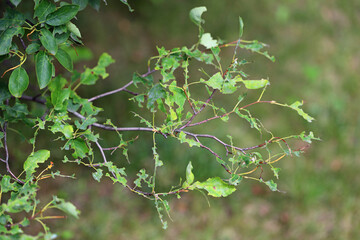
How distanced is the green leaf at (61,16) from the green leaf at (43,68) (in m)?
0.11

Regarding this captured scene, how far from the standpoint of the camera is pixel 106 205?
319cm

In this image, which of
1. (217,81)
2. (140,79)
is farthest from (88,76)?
(217,81)

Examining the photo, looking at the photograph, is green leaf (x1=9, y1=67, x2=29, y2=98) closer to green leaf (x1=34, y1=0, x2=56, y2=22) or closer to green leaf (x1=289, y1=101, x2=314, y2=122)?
green leaf (x1=34, y1=0, x2=56, y2=22)

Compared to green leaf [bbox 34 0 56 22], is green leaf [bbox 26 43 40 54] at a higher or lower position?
lower

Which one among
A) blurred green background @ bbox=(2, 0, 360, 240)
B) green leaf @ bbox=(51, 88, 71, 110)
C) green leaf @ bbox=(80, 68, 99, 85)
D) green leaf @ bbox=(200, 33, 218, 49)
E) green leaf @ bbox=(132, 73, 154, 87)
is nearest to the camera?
green leaf @ bbox=(51, 88, 71, 110)

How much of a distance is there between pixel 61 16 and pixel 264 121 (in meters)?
3.10

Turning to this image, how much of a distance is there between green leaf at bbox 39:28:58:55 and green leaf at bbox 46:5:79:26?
3 centimetres

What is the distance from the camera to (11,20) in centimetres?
118

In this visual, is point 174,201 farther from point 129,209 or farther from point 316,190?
point 316,190

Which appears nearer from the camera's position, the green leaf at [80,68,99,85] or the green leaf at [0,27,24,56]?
the green leaf at [0,27,24,56]

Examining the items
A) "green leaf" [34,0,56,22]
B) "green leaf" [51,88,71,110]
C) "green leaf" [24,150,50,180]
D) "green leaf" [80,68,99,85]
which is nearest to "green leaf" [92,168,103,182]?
"green leaf" [24,150,50,180]

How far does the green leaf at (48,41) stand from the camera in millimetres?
1147

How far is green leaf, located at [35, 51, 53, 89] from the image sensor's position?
118 cm

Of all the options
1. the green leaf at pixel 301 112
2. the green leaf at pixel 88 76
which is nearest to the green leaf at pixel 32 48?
the green leaf at pixel 88 76
